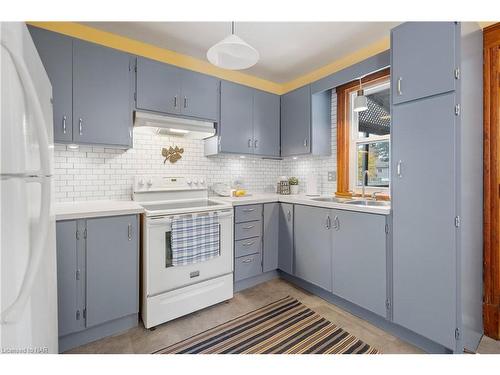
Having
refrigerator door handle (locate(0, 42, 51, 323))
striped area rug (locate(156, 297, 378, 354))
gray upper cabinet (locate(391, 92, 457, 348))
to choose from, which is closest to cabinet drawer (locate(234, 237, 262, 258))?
striped area rug (locate(156, 297, 378, 354))

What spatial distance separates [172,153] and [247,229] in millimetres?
1160

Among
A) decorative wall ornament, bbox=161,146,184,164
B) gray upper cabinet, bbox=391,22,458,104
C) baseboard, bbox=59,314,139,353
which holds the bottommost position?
baseboard, bbox=59,314,139,353

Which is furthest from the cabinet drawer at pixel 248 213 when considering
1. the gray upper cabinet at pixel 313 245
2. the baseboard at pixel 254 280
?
the baseboard at pixel 254 280

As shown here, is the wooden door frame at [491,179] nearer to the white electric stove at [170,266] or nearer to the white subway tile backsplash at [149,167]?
the white subway tile backsplash at [149,167]

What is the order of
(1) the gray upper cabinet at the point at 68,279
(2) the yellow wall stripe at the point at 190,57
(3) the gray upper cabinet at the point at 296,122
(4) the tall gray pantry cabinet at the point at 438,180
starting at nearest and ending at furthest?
(4) the tall gray pantry cabinet at the point at 438,180
(1) the gray upper cabinet at the point at 68,279
(2) the yellow wall stripe at the point at 190,57
(3) the gray upper cabinet at the point at 296,122

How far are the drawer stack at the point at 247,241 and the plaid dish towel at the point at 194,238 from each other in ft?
1.01

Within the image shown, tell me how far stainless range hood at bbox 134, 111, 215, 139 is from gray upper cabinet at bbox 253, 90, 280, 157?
0.64 metres

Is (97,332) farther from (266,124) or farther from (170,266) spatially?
(266,124)

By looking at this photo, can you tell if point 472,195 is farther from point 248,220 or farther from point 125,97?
point 125,97

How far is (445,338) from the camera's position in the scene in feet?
4.99

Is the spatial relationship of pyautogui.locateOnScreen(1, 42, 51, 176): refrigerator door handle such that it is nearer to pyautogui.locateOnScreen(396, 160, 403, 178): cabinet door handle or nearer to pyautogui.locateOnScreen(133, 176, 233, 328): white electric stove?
pyautogui.locateOnScreen(133, 176, 233, 328): white electric stove

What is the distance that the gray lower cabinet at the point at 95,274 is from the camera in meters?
1.62

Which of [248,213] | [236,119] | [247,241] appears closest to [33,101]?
[248,213]

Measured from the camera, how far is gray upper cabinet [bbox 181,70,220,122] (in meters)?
2.43
